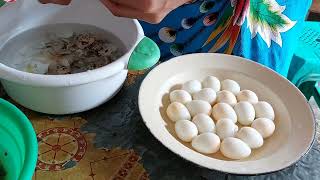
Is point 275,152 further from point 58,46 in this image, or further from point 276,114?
point 58,46

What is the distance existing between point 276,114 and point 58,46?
42 centimetres

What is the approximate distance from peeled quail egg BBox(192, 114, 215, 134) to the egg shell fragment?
0.05 m

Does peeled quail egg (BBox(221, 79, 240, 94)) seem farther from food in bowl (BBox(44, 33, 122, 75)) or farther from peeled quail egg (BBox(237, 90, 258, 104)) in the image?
food in bowl (BBox(44, 33, 122, 75))

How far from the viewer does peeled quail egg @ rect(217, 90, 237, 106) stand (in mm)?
696

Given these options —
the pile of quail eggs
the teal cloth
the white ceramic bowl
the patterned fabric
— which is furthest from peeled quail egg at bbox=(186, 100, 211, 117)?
the teal cloth

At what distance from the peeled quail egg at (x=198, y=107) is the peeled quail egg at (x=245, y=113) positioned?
0.16ft

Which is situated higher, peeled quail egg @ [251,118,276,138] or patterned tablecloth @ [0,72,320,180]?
peeled quail egg @ [251,118,276,138]

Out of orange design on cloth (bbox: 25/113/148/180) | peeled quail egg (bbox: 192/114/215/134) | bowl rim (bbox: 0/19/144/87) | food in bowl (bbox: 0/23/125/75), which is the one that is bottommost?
orange design on cloth (bbox: 25/113/148/180)

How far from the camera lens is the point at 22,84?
61 cm

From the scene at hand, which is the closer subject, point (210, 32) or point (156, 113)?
point (156, 113)

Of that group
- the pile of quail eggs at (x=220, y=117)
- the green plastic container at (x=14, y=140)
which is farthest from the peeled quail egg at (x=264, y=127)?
the green plastic container at (x=14, y=140)

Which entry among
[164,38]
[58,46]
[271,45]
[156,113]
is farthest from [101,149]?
[271,45]

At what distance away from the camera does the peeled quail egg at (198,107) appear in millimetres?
677

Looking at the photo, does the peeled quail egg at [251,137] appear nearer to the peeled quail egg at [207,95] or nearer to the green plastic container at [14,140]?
the peeled quail egg at [207,95]
